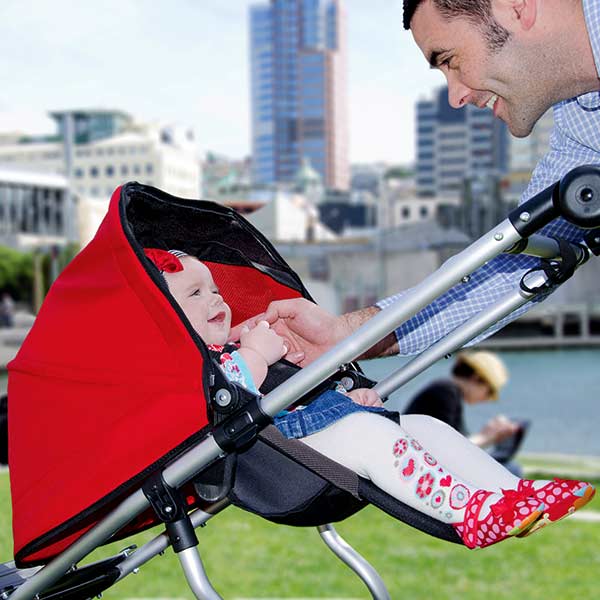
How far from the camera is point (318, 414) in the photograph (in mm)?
2137

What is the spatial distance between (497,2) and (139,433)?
95cm

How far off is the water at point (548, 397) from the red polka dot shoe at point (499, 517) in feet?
41.0

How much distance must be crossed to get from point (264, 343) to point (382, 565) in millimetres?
2837

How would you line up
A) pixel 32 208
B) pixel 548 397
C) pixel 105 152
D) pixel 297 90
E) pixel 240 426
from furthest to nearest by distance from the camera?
pixel 297 90 → pixel 105 152 → pixel 32 208 → pixel 548 397 → pixel 240 426

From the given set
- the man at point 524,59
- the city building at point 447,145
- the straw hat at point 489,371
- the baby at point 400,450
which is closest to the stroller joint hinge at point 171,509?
the baby at point 400,450

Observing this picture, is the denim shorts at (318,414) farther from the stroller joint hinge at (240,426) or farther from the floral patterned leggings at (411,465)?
the stroller joint hinge at (240,426)

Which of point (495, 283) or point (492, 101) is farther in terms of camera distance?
point (495, 283)

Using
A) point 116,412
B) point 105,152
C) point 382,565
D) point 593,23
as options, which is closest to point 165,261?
point 116,412

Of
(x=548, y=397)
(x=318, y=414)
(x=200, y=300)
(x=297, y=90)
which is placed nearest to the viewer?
(x=318, y=414)

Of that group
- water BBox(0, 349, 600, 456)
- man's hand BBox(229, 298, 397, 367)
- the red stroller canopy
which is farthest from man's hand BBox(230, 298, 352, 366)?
water BBox(0, 349, 600, 456)

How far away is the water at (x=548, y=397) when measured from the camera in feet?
72.8

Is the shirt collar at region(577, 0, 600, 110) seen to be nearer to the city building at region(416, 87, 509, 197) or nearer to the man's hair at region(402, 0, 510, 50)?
the man's hair at region(402, 0, 510, 50)

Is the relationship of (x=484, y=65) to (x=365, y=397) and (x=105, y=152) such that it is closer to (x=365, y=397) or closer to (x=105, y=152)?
(x=365, y=397)

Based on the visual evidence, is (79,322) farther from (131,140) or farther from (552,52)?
(131,140)
